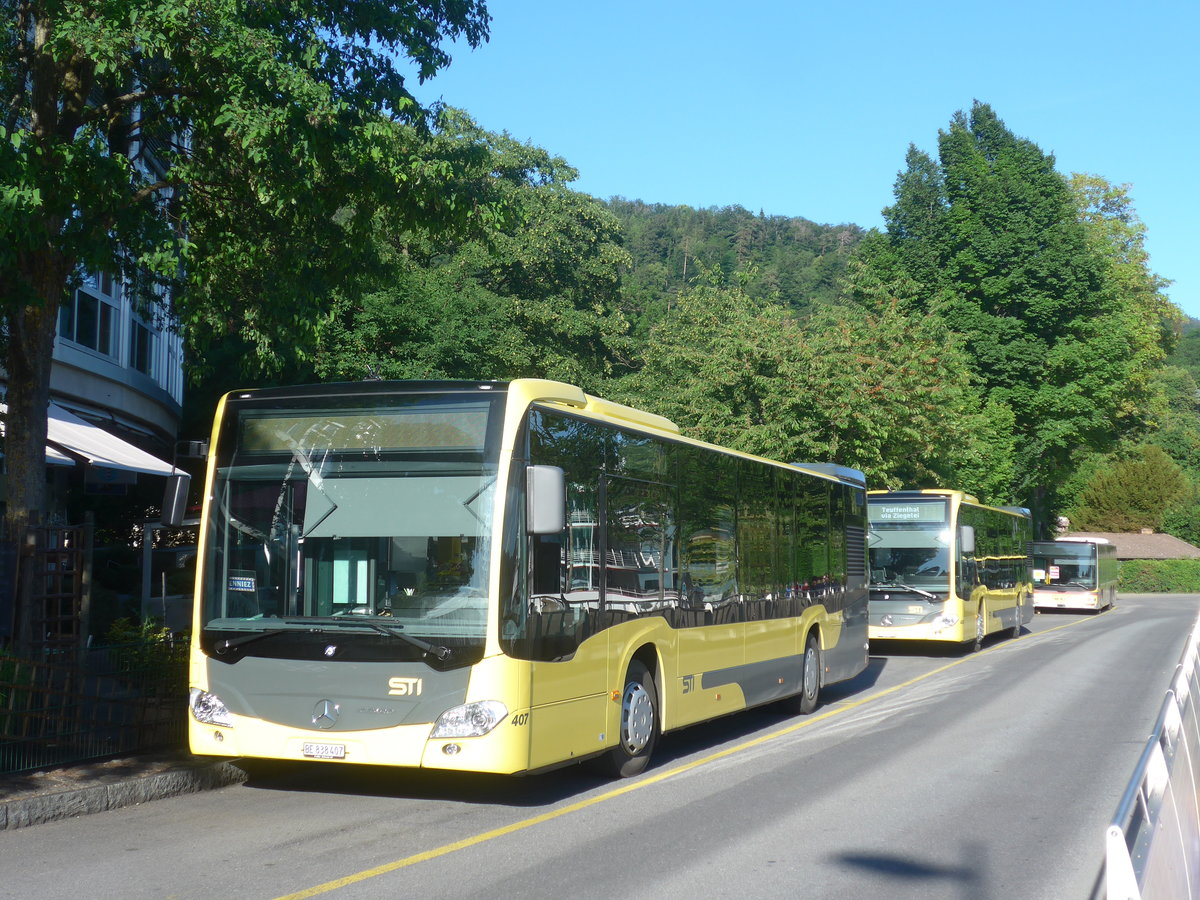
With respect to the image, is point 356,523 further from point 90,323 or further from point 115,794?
point 90,323

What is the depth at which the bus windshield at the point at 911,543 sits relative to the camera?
23.5 meters

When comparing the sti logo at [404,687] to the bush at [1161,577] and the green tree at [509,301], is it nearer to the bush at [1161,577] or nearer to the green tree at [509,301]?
the green tree at [509,301]

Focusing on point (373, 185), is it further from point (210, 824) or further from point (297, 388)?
point (210, 824)

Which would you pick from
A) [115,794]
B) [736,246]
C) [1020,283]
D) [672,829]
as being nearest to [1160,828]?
[672,829]

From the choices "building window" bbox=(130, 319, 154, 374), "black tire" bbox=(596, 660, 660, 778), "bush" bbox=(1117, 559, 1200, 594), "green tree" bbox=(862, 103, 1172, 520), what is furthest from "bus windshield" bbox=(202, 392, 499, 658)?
"bush" bbox=(1117, 559, 1200, 594)

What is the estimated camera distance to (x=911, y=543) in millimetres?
23562

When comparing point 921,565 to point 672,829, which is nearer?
point 672,829

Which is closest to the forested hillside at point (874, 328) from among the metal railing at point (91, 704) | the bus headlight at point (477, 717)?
the metal railing at point (91, 704)

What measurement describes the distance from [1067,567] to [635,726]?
41680 millimetres

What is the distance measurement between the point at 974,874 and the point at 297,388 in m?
5.62

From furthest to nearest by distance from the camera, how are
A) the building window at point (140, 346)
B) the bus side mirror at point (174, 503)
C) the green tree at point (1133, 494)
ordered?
1. the green tree at point (1133, 494)
2. the building window at point (140, 346)
3. the bus side mirror at point (174, 503)

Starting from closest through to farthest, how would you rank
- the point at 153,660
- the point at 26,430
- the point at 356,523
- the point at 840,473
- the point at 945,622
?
1. the point at 356,523
2. the point at 153,660
3. the point at 26,430
4. the point at 840,473
5. the point at 945,622

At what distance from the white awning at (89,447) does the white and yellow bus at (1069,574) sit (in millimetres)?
36789

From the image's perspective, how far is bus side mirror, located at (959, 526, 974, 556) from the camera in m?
23.5
